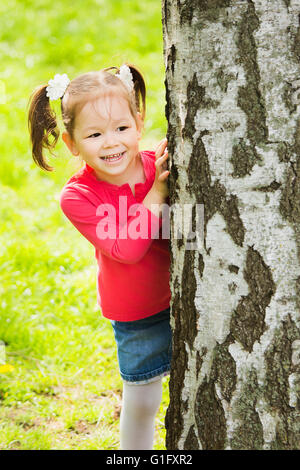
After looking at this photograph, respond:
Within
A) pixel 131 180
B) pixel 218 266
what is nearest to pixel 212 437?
pixel 218 266

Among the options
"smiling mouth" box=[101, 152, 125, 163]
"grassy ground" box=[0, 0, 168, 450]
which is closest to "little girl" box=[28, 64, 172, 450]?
"smiling mouth" box=[101, 152, 125, 163]

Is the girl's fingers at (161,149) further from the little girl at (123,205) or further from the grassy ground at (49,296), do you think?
the grassy ground at (49,296)

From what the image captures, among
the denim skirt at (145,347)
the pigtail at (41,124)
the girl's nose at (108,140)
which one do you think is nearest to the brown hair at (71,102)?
the pigtail at (41,124)

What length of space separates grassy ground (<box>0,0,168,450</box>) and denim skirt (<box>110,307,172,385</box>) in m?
0.59

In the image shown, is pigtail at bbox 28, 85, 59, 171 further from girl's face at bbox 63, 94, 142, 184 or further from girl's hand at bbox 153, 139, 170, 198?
girl's hand at bbox 153, 139, 170, 198

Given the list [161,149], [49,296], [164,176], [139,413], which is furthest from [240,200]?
[49,296]

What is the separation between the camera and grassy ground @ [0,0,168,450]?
110 inches

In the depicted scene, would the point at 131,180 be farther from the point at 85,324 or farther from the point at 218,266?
the point at 85,324

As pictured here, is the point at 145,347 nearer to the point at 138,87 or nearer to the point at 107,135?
the point at 107,135

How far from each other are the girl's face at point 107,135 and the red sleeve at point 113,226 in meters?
0.12

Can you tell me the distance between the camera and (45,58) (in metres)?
6.53

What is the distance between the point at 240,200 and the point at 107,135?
567 millimetres

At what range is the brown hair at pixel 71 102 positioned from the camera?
1.99 metres

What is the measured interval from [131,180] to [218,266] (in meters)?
0.57
